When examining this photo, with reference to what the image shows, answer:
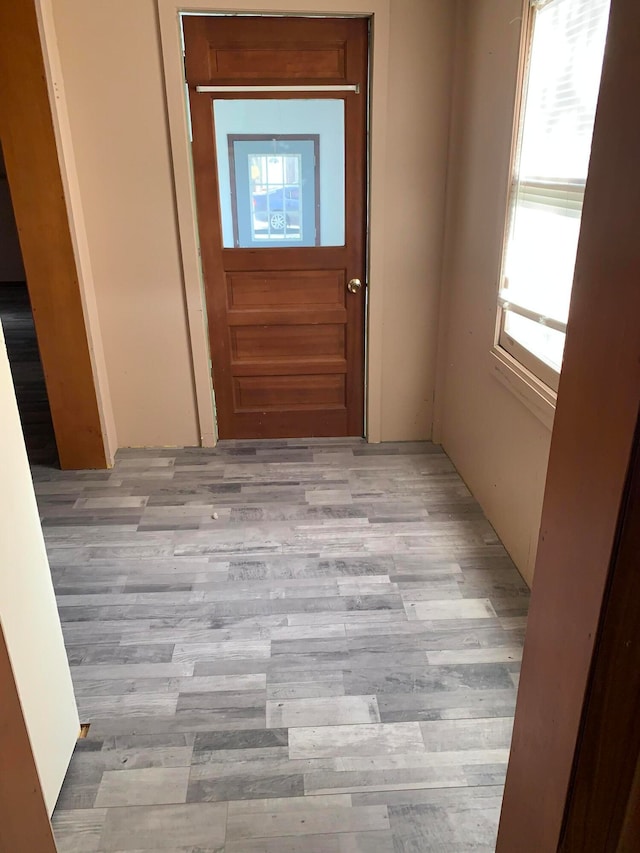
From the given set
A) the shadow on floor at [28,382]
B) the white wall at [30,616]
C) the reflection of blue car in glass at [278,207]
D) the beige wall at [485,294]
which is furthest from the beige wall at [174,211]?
the white wall at [30,616]

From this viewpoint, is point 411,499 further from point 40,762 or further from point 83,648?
point 40,762

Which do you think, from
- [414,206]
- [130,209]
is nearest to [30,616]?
[130,209]

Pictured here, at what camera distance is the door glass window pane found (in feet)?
10.1

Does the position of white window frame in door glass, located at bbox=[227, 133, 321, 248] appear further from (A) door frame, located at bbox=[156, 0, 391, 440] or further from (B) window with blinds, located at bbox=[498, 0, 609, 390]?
(B) window with blinds, located at bbox=[498, 0, 609, 390]

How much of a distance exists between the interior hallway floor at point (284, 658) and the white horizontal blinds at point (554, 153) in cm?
99

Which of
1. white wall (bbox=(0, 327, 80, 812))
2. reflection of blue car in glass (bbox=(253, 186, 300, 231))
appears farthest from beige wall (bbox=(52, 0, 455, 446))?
white wall (bbox=(0, 327, 80, 812))

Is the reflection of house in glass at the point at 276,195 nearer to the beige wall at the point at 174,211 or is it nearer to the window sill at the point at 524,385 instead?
the beige wall at the point at 174,211

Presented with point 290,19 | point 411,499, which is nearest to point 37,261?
point 290,19

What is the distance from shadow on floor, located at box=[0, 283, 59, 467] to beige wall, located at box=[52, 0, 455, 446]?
0.51 meters

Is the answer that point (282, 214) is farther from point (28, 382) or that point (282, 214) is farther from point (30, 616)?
point (28, 382)

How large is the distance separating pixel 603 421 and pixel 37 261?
2933 millimetres

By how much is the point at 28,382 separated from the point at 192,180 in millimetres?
2381

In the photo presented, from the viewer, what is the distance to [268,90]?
9.91 feet

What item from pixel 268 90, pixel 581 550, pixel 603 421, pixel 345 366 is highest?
pixel 268 90
